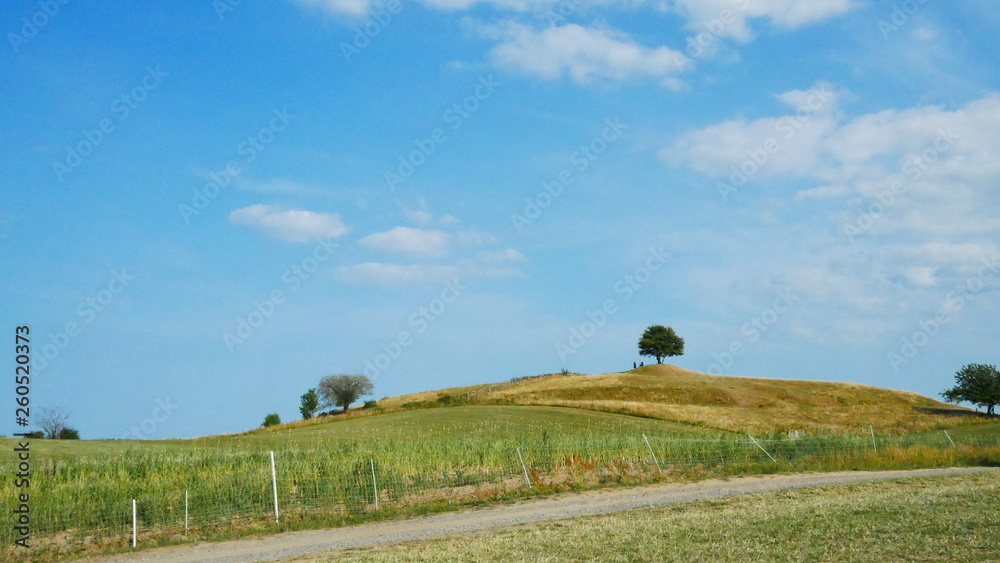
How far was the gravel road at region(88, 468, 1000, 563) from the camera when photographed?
47.2 ft

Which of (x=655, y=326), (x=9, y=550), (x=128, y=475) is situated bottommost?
(x=9, y=550)

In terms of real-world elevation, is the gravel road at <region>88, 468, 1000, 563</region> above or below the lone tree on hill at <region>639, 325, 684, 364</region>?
below

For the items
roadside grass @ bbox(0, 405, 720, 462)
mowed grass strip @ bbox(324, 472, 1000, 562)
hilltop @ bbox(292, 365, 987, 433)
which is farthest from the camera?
hilltop @ bbox(292, 365, 987, 433)

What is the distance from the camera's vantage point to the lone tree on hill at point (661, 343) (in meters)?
93.6

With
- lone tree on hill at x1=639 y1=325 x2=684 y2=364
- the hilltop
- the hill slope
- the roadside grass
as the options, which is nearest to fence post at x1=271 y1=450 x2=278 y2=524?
the roadside grass

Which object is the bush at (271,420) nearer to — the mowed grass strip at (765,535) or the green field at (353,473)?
the green field at (353,473)

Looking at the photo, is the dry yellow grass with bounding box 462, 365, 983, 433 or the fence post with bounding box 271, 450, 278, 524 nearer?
the fence post with bounding box 271, 450, 278, 524

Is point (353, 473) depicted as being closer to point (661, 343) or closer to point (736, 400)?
point (736, 400)

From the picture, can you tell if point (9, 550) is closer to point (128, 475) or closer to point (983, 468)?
point (128, 475)

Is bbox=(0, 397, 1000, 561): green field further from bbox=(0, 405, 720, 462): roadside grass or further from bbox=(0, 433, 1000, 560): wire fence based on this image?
bbox=(0, 405, 720, 462): roadside grass

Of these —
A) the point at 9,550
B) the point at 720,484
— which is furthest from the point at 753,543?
the point at 9,550

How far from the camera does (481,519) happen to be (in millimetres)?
16625

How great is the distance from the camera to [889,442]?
30062 mm

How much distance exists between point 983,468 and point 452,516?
18.1m
